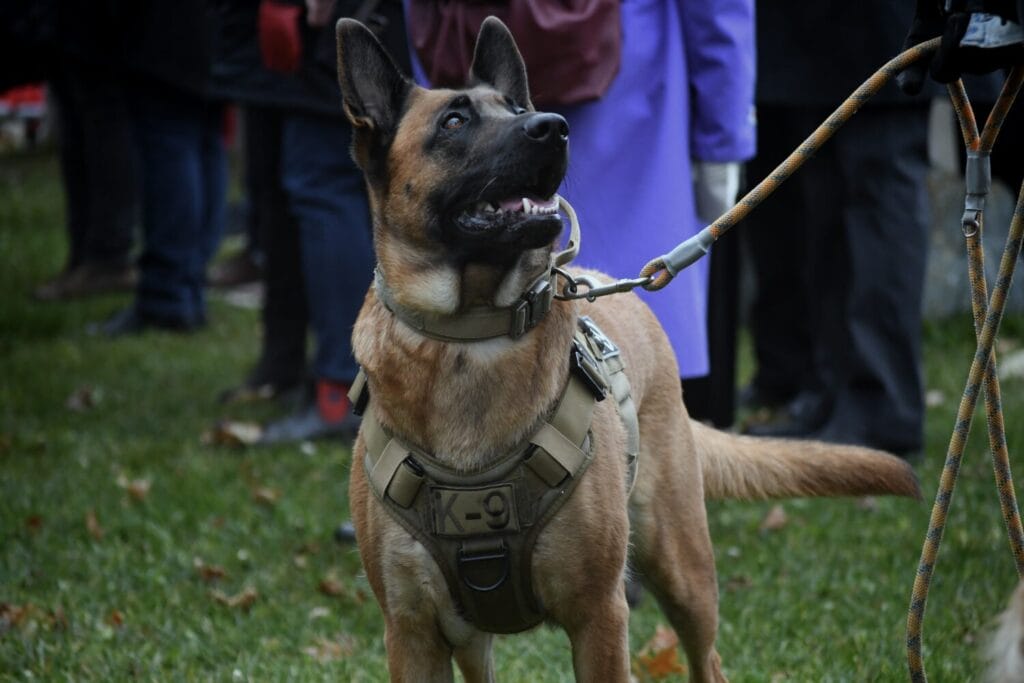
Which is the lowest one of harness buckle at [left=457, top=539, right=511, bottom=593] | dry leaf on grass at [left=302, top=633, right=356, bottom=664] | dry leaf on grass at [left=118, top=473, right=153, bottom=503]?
dry leaf on grass at [left=118, top=473, right=153, bottom=503]

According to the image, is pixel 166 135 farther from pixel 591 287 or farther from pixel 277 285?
pixel 591 287

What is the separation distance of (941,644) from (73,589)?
2.75 metres

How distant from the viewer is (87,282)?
1012 centimetres

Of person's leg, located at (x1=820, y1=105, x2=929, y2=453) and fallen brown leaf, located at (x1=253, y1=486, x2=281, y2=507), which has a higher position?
person's leg, located at (x1=820, y1=105, x2=929, y2=453)

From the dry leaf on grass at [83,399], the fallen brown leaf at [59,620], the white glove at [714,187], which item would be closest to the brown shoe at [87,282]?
the dry leaf on grass at [83,399]

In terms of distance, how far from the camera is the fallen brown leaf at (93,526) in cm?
511

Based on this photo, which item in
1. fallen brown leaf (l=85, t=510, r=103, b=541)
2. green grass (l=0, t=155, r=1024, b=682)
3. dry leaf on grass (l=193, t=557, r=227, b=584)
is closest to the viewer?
green grass (l=0, t=155, r=1024, b=682)

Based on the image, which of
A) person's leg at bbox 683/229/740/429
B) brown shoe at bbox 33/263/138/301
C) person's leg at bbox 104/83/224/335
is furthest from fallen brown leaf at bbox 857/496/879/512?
brown shoe at bbox 33/263/138/301

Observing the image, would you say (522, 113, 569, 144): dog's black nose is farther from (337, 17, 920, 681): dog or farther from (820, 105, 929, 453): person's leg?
(820, 105, 929, 453): person's leg

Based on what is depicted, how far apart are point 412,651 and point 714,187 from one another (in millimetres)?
1994

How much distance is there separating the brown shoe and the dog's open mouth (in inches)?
301

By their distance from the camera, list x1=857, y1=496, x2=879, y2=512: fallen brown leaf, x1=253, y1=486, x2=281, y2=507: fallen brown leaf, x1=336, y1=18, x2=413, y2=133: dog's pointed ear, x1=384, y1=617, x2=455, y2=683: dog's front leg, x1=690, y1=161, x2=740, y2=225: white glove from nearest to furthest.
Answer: x1=384, y1=617, x2=455, y2=683: dog's front leg, x1=336, y1=18, x2=413, y2=133: dog's pointed ear, x1=690, y1=161, x2=740, y2=225: white glove, x1=857, y1=496, x2=879, y2=512: fallen brown leaf, x1=253, y1=486, x2=281, y2=507: fallen brown leaf

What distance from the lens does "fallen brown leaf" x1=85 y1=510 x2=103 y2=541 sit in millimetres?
5113

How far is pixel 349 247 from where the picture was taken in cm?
595
